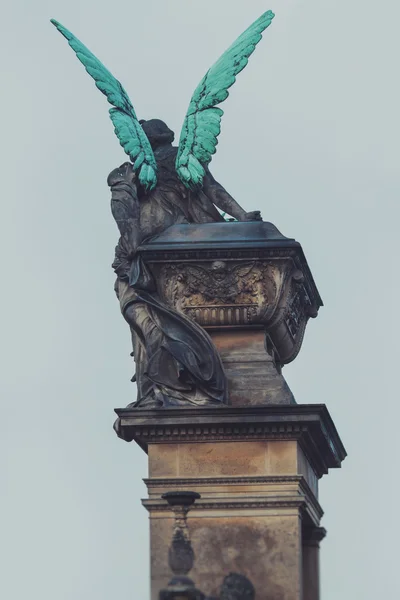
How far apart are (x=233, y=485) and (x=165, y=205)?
172 inches

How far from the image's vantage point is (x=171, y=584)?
3688 cm

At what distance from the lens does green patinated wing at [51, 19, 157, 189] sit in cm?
4200

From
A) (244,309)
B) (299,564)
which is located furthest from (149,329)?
(299,564)

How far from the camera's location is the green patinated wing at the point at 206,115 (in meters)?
42.3

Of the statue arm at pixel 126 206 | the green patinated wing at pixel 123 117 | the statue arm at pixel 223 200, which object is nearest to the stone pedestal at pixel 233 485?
the statue arm at pixel 126 206

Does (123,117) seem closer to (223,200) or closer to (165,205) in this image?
(165,205)

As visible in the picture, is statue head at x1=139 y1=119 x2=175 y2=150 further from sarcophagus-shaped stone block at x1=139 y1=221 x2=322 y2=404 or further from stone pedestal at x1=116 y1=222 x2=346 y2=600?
sarcophagus-shaped stone block at x1=139 y1=221 x2=322 y2=404

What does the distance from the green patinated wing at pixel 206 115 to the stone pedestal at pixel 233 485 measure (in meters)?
3.84

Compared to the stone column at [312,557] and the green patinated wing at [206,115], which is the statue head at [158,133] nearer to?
the green patinated wing at [206,115]

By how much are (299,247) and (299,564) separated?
431 cm

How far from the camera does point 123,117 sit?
139 ft

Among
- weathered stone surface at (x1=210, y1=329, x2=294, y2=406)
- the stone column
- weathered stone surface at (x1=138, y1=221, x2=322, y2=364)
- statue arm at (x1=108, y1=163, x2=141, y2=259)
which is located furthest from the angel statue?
the stone column

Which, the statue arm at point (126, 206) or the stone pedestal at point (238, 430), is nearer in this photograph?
the stone pedestal at point (238, 430)

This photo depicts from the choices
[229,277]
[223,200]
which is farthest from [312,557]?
[223,200]
